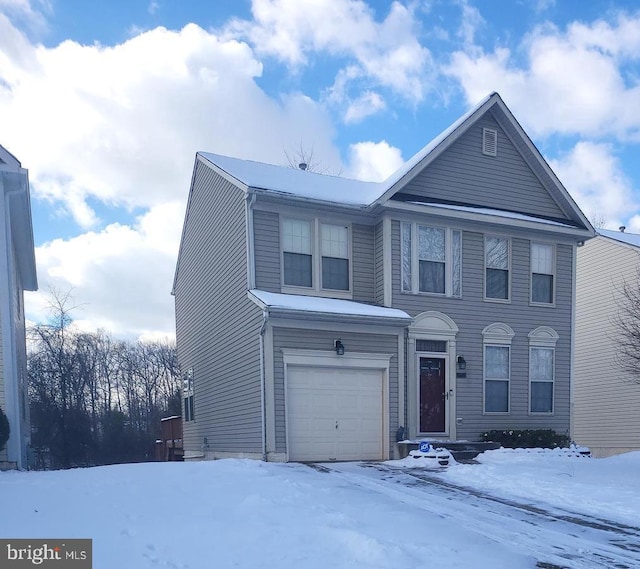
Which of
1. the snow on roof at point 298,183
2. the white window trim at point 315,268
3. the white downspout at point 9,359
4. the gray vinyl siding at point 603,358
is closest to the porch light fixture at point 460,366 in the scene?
the white window trim at point 315,268

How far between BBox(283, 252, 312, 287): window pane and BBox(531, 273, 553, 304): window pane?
6042mm

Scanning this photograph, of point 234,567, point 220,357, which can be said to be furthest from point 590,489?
point 220,357

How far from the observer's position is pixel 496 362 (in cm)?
1437

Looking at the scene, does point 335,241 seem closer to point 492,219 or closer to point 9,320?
point 492,219

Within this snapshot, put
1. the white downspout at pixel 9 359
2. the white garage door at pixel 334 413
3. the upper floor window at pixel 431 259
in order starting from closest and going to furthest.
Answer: the white downspout at pixel 9 359 < the white garage door at pixel 334 413 < the upper floor window at pixel 431 259

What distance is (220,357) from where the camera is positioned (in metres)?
15.0

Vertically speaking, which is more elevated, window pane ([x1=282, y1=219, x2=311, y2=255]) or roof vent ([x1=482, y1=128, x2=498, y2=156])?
roof vent ([x1=482, y1=128, x2=498, y2=156])

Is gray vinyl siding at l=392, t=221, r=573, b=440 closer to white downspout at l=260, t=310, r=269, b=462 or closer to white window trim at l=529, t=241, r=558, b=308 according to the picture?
white window trim at l=529, t=241, r=558, b=308

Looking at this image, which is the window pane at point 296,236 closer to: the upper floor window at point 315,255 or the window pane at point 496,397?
the upper floor window at point 315,255

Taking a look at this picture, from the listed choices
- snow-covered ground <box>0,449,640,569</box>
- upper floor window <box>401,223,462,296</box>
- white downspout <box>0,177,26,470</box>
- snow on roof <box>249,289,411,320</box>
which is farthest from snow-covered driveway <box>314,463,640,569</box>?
white downspout <box>0,177,26,470</box>

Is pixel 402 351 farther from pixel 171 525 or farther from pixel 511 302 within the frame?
pixel 171 525

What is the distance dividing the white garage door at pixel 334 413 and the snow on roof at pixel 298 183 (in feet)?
12.7

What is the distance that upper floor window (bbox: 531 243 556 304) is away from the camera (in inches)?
592

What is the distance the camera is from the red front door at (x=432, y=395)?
43.8 ft
